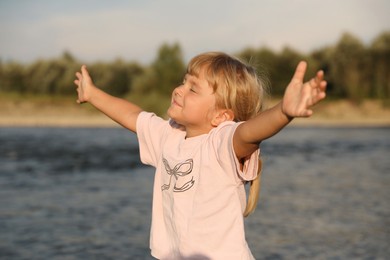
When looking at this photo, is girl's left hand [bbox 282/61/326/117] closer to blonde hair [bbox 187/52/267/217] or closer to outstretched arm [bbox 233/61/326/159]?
outstretched arm [bbox 233/61/326/159]

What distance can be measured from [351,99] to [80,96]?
31.7m

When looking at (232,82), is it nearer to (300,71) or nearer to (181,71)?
(300,71)

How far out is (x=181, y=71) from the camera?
3491 centimetres

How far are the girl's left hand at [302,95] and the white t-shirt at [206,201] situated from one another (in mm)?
352

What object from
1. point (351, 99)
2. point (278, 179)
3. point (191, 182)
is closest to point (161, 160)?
point (191, 182)

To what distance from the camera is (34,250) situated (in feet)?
22.3

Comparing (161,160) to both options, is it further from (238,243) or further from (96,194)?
(96,194)

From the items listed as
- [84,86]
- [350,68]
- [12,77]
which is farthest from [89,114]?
[84,86]

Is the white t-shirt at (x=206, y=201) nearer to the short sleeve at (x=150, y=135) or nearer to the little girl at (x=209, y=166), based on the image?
the little girl at (x=209, y=166)

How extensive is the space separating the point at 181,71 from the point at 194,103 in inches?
1278

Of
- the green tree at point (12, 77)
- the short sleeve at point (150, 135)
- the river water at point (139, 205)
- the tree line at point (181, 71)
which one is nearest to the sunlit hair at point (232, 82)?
the short sleeve at point (150, 135)

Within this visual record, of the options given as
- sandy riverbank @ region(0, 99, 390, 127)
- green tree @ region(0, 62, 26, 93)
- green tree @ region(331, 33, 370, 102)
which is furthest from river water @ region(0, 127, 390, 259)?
green tree @ region(0, 62, 26, 93)

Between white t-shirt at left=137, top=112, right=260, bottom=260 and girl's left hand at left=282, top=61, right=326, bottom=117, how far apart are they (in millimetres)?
352

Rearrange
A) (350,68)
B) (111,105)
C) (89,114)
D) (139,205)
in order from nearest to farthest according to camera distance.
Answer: (111,105) → (139,205) → (89,114) → (350,68)
